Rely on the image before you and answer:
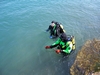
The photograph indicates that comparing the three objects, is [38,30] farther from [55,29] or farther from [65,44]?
[65,44]

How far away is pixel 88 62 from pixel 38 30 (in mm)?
5072

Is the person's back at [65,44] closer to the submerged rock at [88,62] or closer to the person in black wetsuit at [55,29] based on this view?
the submerged rock at [88,62]

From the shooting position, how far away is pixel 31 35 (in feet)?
35.3

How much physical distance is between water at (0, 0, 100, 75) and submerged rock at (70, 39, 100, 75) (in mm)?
611

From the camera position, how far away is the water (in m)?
8.34

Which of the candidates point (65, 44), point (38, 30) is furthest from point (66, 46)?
point (38, 30)

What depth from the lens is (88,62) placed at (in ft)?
24.4

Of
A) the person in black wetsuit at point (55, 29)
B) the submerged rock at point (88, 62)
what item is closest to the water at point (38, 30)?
the person in black wetsuit at point (55, 29)

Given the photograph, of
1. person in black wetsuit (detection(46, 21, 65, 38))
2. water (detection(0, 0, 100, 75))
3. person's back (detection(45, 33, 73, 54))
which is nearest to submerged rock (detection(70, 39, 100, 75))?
water (detection(0, 0, 100, 75))

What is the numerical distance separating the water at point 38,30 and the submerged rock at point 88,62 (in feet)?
2.00

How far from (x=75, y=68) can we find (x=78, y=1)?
375 inches

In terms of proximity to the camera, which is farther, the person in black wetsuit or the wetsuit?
the person in black wetsuit

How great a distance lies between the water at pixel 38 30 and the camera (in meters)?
8.34

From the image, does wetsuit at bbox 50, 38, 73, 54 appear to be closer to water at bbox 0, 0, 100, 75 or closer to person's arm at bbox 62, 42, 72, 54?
person's arm at bbox 62, 42, 72, 54
